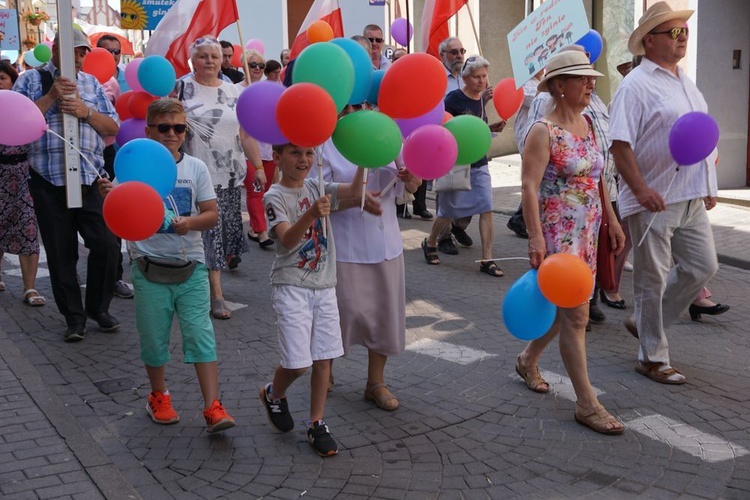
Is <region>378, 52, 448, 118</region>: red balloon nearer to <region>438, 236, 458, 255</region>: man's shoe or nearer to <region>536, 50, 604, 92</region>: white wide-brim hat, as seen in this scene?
<region>536, 50, 604, 92</region>: white wide-brim hat

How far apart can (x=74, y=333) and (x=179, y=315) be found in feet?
6.86

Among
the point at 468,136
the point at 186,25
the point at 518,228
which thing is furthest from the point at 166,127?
the point at 518,228

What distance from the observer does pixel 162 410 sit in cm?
479

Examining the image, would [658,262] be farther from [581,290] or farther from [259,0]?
[259,0]

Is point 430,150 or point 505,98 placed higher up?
point 505,98

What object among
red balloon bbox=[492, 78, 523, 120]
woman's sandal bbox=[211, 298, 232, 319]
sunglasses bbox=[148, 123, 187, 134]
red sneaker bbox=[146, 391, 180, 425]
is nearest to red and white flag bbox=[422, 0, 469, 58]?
red balloon bbox=[492, 78, 523, 120]

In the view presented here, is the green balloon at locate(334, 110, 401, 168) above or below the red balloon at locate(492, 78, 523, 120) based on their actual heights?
below

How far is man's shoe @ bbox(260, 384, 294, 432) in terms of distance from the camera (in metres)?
4.57

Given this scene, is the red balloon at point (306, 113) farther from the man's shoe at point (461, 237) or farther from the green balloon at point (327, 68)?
the man's shoe at point (461, 237)

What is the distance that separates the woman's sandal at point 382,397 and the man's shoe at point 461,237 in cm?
512

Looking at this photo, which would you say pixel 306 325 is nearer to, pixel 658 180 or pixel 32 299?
pixel 658 180

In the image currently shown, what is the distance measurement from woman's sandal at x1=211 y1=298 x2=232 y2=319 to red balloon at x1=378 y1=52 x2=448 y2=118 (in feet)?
10.7

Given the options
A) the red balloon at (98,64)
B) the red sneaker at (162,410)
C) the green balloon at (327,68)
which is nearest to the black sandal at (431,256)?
the red balloon at (98,64)

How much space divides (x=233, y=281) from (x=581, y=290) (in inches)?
188
